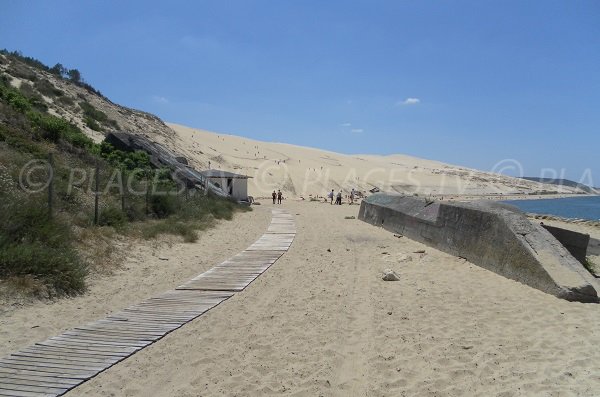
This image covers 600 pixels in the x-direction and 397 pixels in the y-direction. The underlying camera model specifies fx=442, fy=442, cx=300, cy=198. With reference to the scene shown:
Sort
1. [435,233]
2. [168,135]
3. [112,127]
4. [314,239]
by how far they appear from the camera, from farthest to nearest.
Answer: [168,135] → [112,127] → [314,239] → [435,233]

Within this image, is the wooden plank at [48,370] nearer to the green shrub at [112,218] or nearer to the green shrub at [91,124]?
the green shrub at [112,218]

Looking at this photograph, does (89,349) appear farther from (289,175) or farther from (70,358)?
(289,175)

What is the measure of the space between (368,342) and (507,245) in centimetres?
451

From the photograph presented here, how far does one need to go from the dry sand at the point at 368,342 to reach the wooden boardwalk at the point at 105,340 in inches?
7.3

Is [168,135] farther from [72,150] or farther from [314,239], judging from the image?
[314,239]

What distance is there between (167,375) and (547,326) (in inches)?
181

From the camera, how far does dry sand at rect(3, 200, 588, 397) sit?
3994 mm

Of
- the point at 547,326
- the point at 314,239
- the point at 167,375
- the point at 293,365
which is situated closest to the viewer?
the point at 167,375

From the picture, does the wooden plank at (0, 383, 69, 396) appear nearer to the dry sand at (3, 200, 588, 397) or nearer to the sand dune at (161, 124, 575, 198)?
the dry sand at (3, 200, 588, 397)

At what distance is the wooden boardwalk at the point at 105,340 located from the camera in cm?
388

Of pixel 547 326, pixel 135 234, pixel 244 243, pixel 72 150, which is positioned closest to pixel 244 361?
pixel 547 326

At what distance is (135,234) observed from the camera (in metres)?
10.2

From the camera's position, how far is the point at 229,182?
26.8 metres

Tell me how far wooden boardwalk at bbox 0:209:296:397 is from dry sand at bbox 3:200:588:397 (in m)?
0.18
